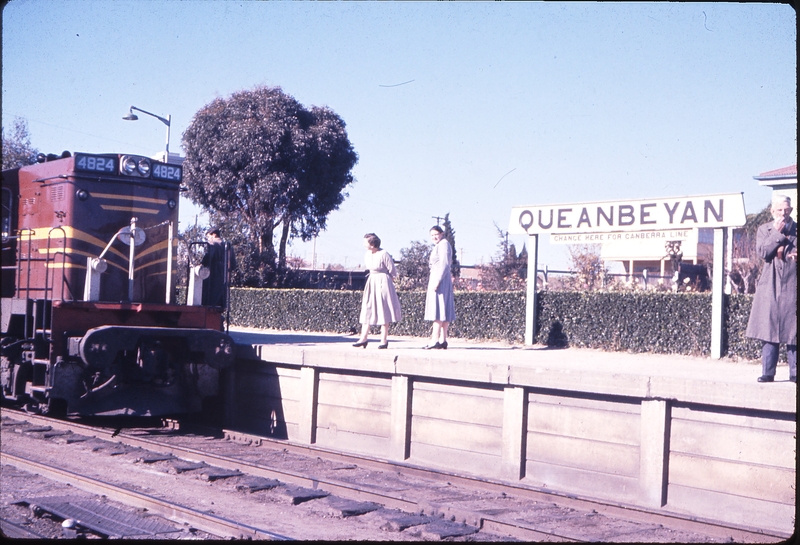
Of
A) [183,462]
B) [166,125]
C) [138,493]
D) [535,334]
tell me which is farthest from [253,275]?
[138,493]

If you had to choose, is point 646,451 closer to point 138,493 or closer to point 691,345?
point 138,493

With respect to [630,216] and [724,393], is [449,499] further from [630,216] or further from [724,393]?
[630,216]

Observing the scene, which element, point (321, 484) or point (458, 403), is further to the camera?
point (458, 403)

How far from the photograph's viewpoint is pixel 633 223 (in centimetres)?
1197

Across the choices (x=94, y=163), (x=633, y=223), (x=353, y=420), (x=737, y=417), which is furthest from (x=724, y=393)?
(x=94, y=163)

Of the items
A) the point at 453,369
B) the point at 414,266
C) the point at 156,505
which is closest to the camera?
the point at 156,505

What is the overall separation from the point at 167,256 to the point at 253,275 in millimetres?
13179

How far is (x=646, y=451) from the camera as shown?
6.17 m

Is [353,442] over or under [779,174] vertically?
under

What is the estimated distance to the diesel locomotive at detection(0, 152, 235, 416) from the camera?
28.3 ft

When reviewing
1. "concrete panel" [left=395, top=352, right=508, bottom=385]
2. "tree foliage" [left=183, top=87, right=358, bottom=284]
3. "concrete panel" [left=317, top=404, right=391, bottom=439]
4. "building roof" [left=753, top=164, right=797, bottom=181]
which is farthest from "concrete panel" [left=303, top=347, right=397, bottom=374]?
"building roof" [left=753, top=164, right=797, bottom=181]

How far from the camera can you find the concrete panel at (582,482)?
630 cm

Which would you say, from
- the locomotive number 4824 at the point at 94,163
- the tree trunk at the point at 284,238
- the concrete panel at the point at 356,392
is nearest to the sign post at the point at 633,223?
the concrete panel at the point at 356,392

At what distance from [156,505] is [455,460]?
2985 mm
